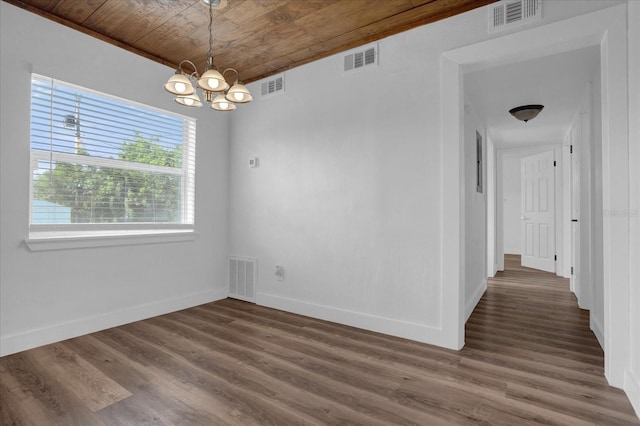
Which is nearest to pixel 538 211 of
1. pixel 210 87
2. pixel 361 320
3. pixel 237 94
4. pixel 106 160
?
pixel 361 320

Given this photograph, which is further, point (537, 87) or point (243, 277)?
point (243, 277)

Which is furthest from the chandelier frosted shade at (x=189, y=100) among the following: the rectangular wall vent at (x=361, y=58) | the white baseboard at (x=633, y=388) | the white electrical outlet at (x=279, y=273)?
the white baseboard at (x=633, y=388)

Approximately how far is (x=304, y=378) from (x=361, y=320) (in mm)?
1102

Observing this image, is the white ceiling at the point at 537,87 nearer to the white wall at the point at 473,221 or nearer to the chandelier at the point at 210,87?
the white wall at the point at 473,221

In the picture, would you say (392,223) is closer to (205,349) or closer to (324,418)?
(324,418)

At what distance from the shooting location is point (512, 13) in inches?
95.6

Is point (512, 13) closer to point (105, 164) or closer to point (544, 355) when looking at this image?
point (544, 355)

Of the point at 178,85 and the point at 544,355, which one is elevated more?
the point at 178,85

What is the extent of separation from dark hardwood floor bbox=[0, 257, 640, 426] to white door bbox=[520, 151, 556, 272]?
3390 mm

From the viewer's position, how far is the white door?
6.13 m

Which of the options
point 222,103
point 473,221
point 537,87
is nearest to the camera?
point 222,103

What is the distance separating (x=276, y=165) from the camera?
152 inches

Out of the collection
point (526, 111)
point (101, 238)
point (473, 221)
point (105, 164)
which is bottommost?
point (101, 238)

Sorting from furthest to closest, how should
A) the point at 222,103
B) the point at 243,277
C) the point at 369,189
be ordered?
the point at 243,277 → the point at 369,189 → the point at 222,103
